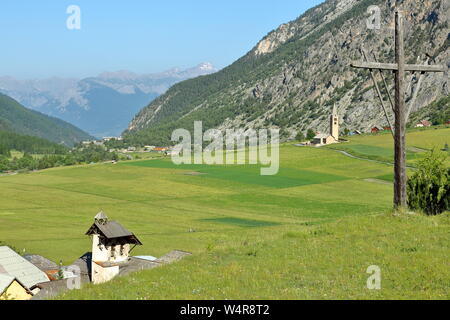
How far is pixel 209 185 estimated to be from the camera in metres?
107

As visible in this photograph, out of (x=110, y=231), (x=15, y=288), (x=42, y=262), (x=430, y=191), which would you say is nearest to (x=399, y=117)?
(x=430, y=191)

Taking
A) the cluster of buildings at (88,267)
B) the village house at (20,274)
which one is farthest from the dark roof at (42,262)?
the village house at (20,274)

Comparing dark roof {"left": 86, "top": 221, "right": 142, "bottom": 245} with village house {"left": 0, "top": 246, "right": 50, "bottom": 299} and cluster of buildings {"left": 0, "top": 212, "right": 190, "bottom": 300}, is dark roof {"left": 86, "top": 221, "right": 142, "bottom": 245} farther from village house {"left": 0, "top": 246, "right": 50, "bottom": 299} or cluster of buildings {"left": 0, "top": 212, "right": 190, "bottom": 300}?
village house {"left": 0, "top": 246, "right": 50, "bottom": 299}

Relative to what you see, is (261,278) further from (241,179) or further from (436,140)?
(436,140)

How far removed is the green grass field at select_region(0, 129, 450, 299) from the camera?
46.9ft

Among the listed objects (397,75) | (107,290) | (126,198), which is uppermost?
(397,75)

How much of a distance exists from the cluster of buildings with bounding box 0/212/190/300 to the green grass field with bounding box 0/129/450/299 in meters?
5.85

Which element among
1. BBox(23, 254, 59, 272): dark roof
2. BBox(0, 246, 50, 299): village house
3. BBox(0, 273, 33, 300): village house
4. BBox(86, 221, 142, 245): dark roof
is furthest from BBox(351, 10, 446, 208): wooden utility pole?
BBox(23, 254, 59, 272): dark roof

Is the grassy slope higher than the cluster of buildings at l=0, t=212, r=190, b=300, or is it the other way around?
the grassy slope

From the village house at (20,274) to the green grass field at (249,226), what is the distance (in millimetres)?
6739

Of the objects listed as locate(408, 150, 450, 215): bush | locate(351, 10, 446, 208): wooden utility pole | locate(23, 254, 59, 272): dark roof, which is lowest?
locate(23, 254, 59, 272): dark roof

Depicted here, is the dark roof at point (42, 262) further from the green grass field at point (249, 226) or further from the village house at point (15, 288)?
the village house at point (15, 288)
